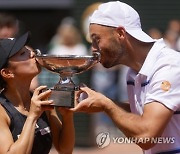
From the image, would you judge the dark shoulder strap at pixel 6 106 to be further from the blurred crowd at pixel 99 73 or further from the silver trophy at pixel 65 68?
the blurred crowd at pixel 99 73

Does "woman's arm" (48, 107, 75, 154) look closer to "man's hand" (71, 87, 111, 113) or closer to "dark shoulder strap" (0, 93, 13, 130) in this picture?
"dark shoulder strap" (0, 93, 13, 130)

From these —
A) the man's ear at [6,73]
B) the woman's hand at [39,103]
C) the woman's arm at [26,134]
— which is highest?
the man's ear at [6,73]

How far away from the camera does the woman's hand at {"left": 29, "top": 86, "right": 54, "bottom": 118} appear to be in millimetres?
4695

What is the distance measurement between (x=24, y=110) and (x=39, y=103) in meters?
0.44

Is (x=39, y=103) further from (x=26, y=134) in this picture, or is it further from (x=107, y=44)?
(x=107, y=44)

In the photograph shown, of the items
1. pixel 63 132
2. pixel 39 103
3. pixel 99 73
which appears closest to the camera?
pixel 39 103

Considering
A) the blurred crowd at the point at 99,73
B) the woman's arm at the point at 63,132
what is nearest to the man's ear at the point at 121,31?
the woman's arm at the point at 63,132

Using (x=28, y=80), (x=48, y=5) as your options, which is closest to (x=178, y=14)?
(x=48, y=5)

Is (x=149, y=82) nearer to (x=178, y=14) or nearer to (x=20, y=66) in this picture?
(x=20, y=66)

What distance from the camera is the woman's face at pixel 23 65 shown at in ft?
16.6

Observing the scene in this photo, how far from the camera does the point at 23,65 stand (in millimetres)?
5062

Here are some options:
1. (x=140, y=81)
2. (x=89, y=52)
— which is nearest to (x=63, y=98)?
(x=140, y=81)

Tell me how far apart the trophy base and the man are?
0.22 feet

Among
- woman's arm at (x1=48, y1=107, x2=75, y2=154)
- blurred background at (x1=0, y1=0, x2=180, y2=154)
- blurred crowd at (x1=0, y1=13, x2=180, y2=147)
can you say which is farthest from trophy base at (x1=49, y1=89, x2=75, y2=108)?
blurred crowd at (x1=0, y1=13, x2=180, y2=147)
